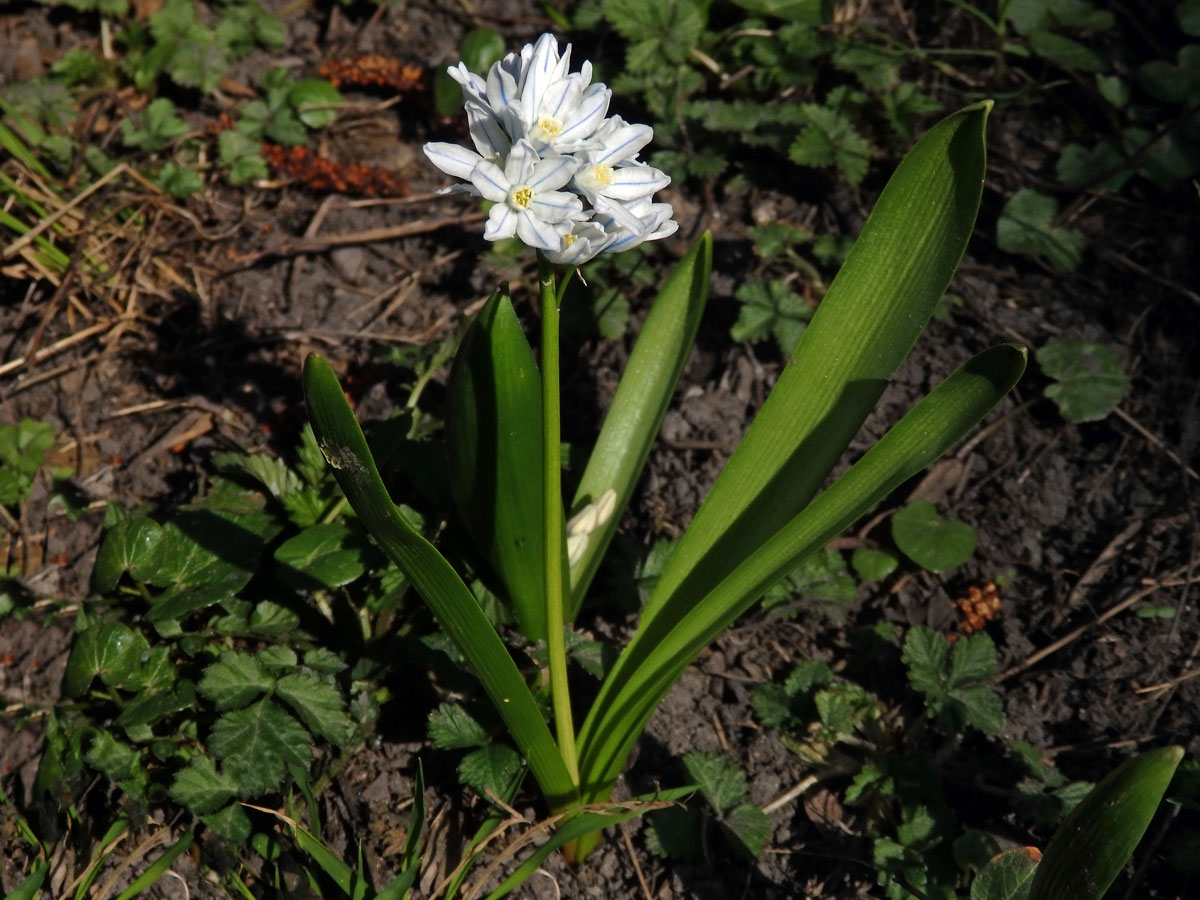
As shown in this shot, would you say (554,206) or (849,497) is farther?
(849,497)

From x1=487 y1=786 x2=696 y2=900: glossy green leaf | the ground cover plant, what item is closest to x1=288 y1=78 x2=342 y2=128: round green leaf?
the ground cover plant

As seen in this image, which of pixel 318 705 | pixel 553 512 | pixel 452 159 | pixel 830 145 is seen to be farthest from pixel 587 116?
pixel 830 145

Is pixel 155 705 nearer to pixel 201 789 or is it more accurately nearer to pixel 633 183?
pixel 201 789

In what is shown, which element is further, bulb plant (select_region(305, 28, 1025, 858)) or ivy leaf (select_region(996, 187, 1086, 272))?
ivy leaf (select_region(996, 187, 1086, 272))

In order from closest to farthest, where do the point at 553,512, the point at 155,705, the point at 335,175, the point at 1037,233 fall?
1. the point at 553,512
2. the point at 155,705
3. the point at 1037,233
4. the point at 335,175

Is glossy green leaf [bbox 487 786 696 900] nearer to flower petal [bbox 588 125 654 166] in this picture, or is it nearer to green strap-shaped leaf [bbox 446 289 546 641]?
green strap-shaped leaf [bbox 446 289 546 641]

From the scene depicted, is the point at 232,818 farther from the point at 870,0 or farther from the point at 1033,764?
the point at 870,0

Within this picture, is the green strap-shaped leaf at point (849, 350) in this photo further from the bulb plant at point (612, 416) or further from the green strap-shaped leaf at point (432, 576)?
the green strap-shaped leaf at point (432, 576)
